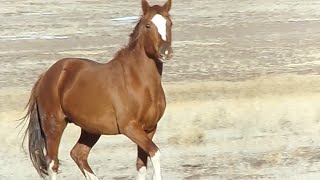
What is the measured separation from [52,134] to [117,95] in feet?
2.17

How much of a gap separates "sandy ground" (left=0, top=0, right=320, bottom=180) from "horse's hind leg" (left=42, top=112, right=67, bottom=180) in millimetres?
1611

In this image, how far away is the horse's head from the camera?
4938 millimetres

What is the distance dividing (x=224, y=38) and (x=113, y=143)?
8027mm

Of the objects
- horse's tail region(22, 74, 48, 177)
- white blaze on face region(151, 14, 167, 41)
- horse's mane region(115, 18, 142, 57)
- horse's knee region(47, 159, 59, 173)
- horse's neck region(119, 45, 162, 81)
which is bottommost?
horse's knee region(47, 159, 59, 173)

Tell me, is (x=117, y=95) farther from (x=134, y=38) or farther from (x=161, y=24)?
(x=161, y=24)

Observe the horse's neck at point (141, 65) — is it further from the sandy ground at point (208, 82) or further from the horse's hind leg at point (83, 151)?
the sandy ground at point (208, 82)

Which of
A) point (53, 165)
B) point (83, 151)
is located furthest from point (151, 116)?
point (53, 165)

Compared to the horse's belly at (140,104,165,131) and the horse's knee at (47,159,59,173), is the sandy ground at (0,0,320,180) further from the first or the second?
the horse's belly at (140,104,165,131)

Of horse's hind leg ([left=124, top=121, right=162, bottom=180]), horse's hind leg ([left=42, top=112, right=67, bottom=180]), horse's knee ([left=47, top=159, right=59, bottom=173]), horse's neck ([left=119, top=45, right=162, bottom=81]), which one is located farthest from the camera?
horse's knee ([left=47, top=159, right=59, bottom=173])

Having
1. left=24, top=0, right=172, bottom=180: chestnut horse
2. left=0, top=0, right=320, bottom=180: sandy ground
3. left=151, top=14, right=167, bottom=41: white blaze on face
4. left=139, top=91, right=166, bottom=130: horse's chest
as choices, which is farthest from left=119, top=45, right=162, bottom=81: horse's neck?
left=0, top=0, right=320, bottom=180: sandy ground

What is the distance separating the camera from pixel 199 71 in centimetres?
1233

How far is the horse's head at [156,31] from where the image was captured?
4938 millimetres

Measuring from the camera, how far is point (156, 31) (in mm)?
5012

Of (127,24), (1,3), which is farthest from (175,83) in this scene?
(1,3)
